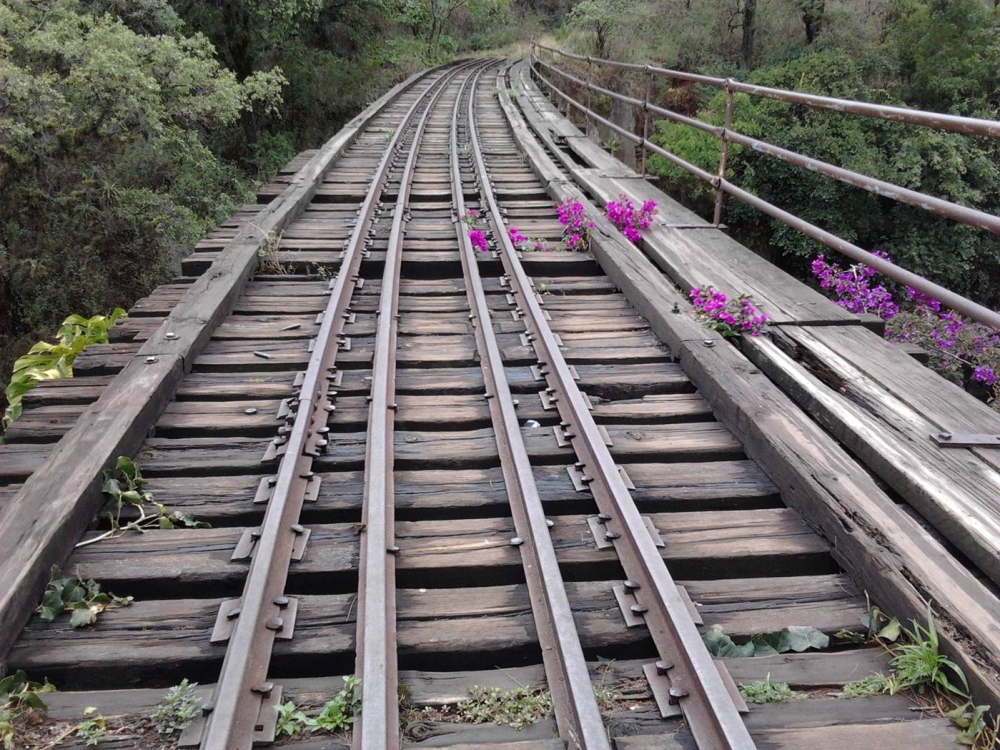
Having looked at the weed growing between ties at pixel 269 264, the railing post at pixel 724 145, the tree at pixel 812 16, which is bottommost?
the weed growing between ties at pixel 269 264

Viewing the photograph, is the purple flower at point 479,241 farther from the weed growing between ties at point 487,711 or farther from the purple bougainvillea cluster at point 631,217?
the weed growing between ties at point 487,711

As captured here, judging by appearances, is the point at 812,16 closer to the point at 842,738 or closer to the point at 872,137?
the point at 872,137

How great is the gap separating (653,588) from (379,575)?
34.7 inches

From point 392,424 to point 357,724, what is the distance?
5.81 ft

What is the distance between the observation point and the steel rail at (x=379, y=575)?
2.05 metres

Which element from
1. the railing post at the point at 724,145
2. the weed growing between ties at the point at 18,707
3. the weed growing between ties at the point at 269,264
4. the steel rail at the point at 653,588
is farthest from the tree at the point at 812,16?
the weed growing between ties at the point at 18,707

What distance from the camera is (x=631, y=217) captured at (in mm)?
6484

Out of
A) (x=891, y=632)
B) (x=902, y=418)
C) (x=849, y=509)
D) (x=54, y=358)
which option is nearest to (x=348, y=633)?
(x=891, y=632)

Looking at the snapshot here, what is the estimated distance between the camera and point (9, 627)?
92.7 inches

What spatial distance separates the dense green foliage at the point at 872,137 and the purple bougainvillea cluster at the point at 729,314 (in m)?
10.6

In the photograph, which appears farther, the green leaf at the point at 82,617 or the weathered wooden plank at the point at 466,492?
the weathered wooden plank at the point at 466,492

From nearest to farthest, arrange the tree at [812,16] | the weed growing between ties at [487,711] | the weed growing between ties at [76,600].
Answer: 1. the weed growing between ties at [487,711]
2. the weed growing between ties at [76,600]
3. the tree at [812,16]

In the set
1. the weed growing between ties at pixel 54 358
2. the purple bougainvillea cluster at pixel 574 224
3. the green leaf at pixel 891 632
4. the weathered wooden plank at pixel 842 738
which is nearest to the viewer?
the weathered wooden plank at pixel 842 738

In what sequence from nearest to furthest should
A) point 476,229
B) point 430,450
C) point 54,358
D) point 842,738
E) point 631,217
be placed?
point 842,738
point 430,450
point 54,358
point 631,217
point 476,229
